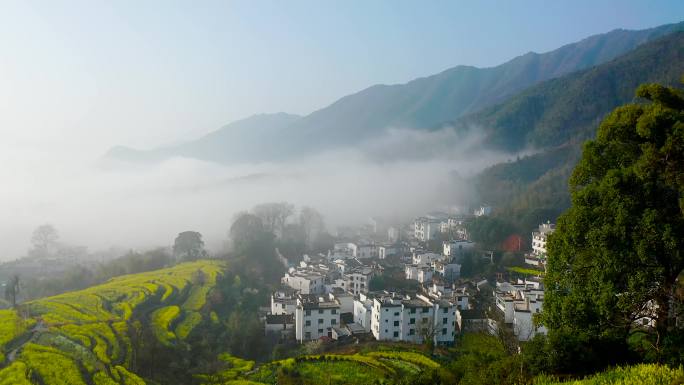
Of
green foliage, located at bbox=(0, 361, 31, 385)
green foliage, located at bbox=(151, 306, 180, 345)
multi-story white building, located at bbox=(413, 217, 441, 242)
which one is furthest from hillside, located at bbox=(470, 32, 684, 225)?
green foliage, located at bbox=(0, 361, 31, 385)

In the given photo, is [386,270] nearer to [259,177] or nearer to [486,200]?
[486,200]

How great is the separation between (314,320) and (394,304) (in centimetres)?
561

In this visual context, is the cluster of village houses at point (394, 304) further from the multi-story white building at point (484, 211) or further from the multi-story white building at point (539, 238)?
the multi-story white building at point (484, 211)

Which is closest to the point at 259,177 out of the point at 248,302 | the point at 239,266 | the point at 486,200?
Result: the point at 486,200

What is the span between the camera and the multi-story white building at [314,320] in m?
33.5

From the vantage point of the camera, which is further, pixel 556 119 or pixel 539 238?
pixel 556 119

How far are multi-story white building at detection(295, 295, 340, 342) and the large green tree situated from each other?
22.9 m

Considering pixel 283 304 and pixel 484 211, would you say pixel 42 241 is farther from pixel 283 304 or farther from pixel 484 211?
pixel 484 211

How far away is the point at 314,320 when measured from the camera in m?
33.8

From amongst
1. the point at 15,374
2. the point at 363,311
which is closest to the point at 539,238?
the point at 363,311

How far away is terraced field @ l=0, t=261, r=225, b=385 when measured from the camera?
2194cm

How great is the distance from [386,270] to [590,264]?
40.6 meters

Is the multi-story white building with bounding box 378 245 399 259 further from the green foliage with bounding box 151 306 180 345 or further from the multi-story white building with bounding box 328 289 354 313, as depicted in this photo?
the green foliage with bounding box 151 306 180 345

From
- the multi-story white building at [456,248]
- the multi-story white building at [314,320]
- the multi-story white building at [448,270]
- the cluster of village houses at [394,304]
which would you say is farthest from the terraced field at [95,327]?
the multi-story white building at [456,248]
